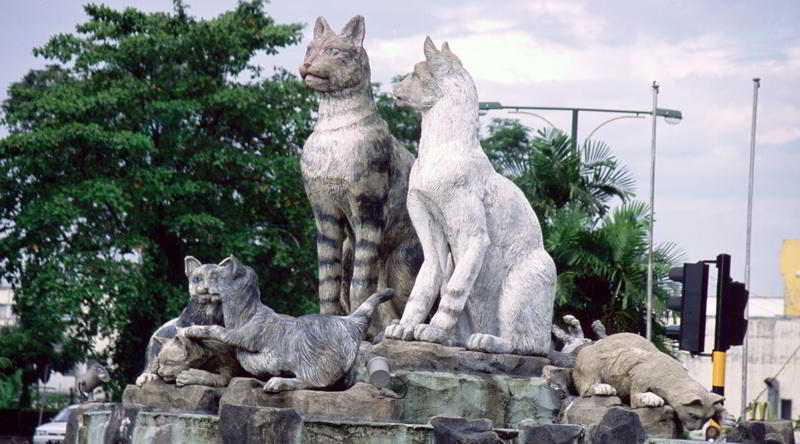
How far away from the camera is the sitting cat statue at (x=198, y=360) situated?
10078mm

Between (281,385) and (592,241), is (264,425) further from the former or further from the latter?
(592,241)

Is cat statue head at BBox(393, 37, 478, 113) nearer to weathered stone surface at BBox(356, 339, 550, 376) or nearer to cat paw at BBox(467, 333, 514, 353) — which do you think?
cat paw at BBox(467, 333, 514, 353)

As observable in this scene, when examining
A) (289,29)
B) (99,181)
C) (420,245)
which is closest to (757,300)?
(289,29)

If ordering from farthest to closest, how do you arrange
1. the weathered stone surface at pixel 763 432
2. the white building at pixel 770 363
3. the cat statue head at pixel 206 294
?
the white building at pixel 770 363 → the weathered stone surface at pixel 763 432 → the cat statue head at pixel 206 294

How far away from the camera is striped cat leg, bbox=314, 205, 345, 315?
472 inches

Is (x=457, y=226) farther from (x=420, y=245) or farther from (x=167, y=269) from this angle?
(x=167, y=269)

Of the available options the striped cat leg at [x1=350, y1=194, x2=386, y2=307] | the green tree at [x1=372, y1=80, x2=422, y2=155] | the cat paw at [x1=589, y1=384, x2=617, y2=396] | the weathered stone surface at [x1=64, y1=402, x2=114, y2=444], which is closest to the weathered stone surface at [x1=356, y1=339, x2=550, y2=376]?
the cat paw at [x1=589, y1=384, x2=617, y2=396]

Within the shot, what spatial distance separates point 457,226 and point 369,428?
7.51 feet

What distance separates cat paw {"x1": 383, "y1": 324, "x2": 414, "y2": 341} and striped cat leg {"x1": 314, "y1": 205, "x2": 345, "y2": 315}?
1581 mm

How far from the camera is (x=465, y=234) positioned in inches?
422

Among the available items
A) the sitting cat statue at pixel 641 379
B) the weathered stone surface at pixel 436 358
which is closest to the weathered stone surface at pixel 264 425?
the weathered stone surface at pixel 436 358

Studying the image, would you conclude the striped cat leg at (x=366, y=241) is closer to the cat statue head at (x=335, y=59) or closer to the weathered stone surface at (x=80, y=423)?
the cat statue head at (x=335, y=59)

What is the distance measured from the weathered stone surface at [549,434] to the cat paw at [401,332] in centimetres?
169

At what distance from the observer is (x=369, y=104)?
11898 millimetres
